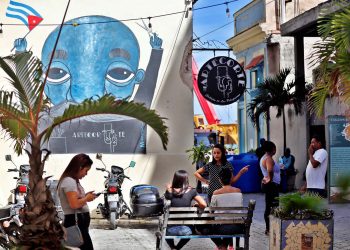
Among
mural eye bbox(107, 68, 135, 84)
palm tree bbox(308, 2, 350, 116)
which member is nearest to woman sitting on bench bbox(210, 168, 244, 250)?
palm tree bbox(308, 2, 350, 116)

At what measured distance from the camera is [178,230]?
849 cm

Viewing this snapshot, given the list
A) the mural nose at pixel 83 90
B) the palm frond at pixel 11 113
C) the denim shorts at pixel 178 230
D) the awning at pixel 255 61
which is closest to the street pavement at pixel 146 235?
the denim shorts at pixel 178 230

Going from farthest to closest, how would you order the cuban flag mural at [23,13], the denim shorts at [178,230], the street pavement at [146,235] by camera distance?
the cuban flag mural at [23,13] < the street pavement at [146,235] < the denim shorts at [178,230]

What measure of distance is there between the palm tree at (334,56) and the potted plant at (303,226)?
1.40 m

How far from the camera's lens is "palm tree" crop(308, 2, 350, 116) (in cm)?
779

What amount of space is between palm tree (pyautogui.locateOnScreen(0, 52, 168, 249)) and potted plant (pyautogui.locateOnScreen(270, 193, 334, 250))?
1724mm

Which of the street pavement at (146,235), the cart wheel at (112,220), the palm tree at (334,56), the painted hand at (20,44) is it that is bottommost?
the street pavement at (146,235)

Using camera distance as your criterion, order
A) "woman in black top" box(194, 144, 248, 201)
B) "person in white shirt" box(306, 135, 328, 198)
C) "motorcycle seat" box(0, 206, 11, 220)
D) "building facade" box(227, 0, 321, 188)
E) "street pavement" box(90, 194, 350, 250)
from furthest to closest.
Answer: "building facade" box(227, 0, 321, 188) < "street pavement" box(90, 194, 350, 250) < "person in white shirt" box(306, 135, 328, 198) < "woman in black top" box(194, 144, 248, 201) < "motorcycle seat" box(0, 206, 11, 220)

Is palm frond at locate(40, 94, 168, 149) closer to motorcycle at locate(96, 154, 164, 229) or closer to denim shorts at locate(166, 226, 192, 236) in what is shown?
denim shorts at locate(166, 226, 192, 236)

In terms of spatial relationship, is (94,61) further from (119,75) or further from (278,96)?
(278,96)

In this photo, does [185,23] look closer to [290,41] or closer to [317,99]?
[317,99]

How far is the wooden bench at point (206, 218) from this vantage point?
8.30 metres

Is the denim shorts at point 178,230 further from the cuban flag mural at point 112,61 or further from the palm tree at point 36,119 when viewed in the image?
the cuban flag mural at point 112,61

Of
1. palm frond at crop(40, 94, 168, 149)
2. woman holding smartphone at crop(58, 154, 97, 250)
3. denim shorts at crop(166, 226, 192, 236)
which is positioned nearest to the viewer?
palm frond at crop(40, 94, 168, 149)
